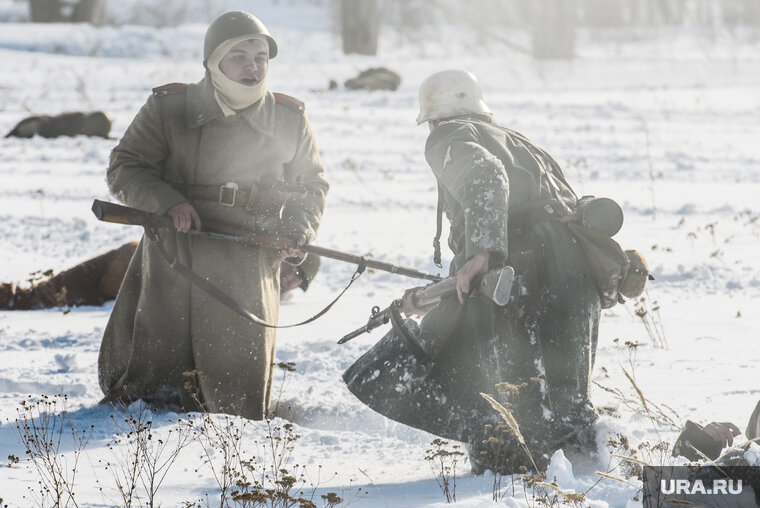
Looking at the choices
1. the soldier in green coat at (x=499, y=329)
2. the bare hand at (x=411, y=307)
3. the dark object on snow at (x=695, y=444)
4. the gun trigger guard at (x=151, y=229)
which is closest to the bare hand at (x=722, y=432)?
the dark object on snow at (x=695, y=444)

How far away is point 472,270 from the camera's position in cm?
348

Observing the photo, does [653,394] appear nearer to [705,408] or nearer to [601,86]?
[705,408]

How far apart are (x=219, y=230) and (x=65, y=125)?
10137mm

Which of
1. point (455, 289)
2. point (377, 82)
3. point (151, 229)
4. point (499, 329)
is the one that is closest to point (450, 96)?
point (455, 289)

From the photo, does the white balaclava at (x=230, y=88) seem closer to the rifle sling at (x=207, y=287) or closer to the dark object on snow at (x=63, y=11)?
the rifle sling at (x=207, y=287)

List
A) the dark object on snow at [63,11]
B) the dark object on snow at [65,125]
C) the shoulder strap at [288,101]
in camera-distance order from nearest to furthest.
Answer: the shoulder strap at [288,101], the dark object on snow at [65,125], the dark object on snow at [63,11]

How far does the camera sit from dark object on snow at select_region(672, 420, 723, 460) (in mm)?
3568

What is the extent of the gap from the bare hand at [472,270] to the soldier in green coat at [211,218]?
1211 millimetres

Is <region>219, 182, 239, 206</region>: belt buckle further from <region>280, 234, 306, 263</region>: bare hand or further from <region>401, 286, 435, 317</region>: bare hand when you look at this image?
<region>401, 286, 435, 317</region>: bare hand

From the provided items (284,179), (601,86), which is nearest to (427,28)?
(601,86)

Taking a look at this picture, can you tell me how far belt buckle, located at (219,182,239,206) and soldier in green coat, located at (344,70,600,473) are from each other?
3.59 ft

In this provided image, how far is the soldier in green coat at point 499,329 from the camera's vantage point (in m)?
3.51

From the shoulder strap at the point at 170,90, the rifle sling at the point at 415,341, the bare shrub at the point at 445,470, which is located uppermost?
the shoulder strap at the point at 170,90

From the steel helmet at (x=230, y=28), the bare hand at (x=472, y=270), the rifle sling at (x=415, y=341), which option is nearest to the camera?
the bare hand at (x=472, y=270)
